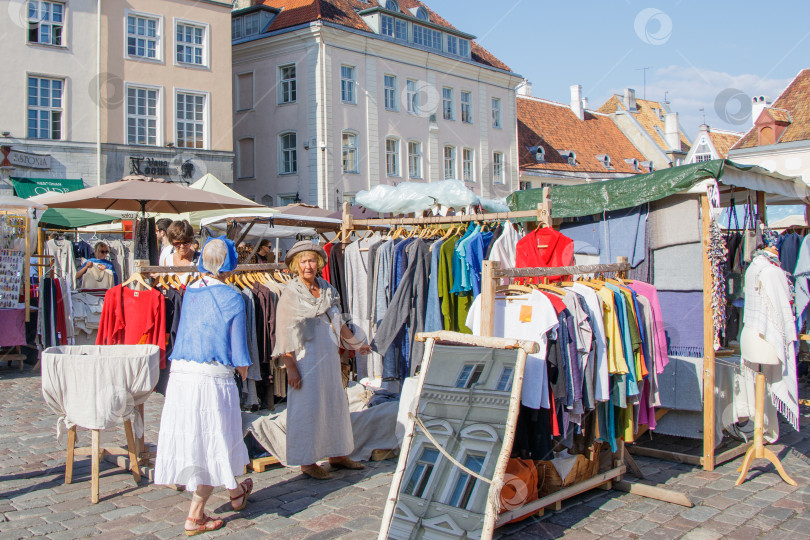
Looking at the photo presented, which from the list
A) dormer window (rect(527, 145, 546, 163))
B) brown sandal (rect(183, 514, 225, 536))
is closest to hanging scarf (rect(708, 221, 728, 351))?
brown sandal (rect(183, 514, 225, 536))

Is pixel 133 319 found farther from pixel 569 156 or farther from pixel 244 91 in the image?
pixel 569 156

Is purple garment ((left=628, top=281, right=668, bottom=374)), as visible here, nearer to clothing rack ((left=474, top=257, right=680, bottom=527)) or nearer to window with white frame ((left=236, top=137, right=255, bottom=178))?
clothing rack ((left=474, top=257, right=680, bottom=527))

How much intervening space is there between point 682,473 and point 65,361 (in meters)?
4.87

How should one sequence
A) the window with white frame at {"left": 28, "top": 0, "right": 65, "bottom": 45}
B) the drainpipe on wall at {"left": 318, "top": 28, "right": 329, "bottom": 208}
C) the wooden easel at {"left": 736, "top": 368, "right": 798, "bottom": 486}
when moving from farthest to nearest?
the drainpipe on wall at {"left": 318, "top": 28, "right": 329, "bottom": 208} → the window with white frame at {"left": 28, "top": 0, "right": 65, "bottom": 45} → the wooden easel at {"left": 736, "top": 368, "right": 798, "bottom": 486}

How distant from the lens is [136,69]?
78.5 ft

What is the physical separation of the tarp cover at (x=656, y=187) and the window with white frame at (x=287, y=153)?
21.7m

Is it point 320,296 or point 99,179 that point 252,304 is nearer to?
point 320,296

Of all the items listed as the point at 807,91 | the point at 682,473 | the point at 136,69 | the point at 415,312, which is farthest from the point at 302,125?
the point at 682,473

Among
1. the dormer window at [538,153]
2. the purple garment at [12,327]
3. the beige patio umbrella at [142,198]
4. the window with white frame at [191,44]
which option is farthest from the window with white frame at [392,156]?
the purple garment at [12,327]

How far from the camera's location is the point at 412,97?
32375 millimetres

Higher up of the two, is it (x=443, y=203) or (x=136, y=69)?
(x=136, y=69)

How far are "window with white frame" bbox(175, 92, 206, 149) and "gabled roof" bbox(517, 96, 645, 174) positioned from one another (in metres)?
18.3

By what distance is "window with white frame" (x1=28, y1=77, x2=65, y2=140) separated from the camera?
2211 centimetres

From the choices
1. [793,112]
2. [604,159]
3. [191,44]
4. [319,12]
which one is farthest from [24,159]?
[604,159]
